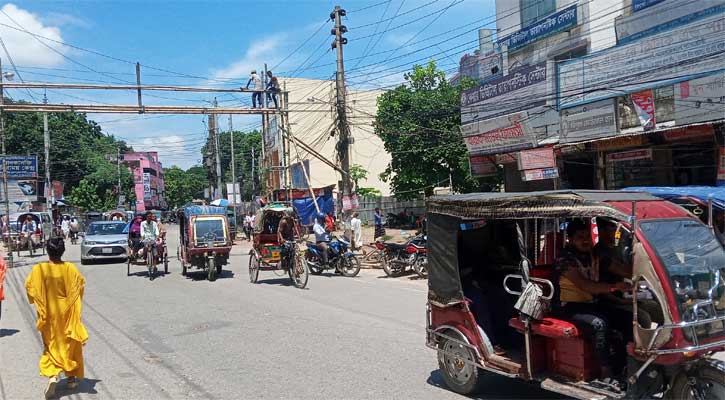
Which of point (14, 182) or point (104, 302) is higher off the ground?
point (14, 182)

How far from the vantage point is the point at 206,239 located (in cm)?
1571

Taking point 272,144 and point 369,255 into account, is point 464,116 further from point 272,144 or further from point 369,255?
point 272,144

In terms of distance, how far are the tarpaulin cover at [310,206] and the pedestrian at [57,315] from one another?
2939 centimetres

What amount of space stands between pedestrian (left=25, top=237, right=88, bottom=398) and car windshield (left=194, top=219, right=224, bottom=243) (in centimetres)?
968

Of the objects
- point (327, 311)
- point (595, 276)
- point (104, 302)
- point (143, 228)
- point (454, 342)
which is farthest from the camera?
point (143, 228)

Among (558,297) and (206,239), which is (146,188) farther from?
(558,297)

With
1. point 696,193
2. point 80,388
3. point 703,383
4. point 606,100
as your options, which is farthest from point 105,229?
point 703,383

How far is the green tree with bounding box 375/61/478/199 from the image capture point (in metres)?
30.7

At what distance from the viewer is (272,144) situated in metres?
50.5

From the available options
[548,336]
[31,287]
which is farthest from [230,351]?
[548,336]

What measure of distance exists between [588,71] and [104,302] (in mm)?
15179

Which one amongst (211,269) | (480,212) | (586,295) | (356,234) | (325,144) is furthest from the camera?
(325,144)

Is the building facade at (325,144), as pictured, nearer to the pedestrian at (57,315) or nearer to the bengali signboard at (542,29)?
the bengali signboard at (542,29)

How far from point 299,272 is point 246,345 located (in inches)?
241
